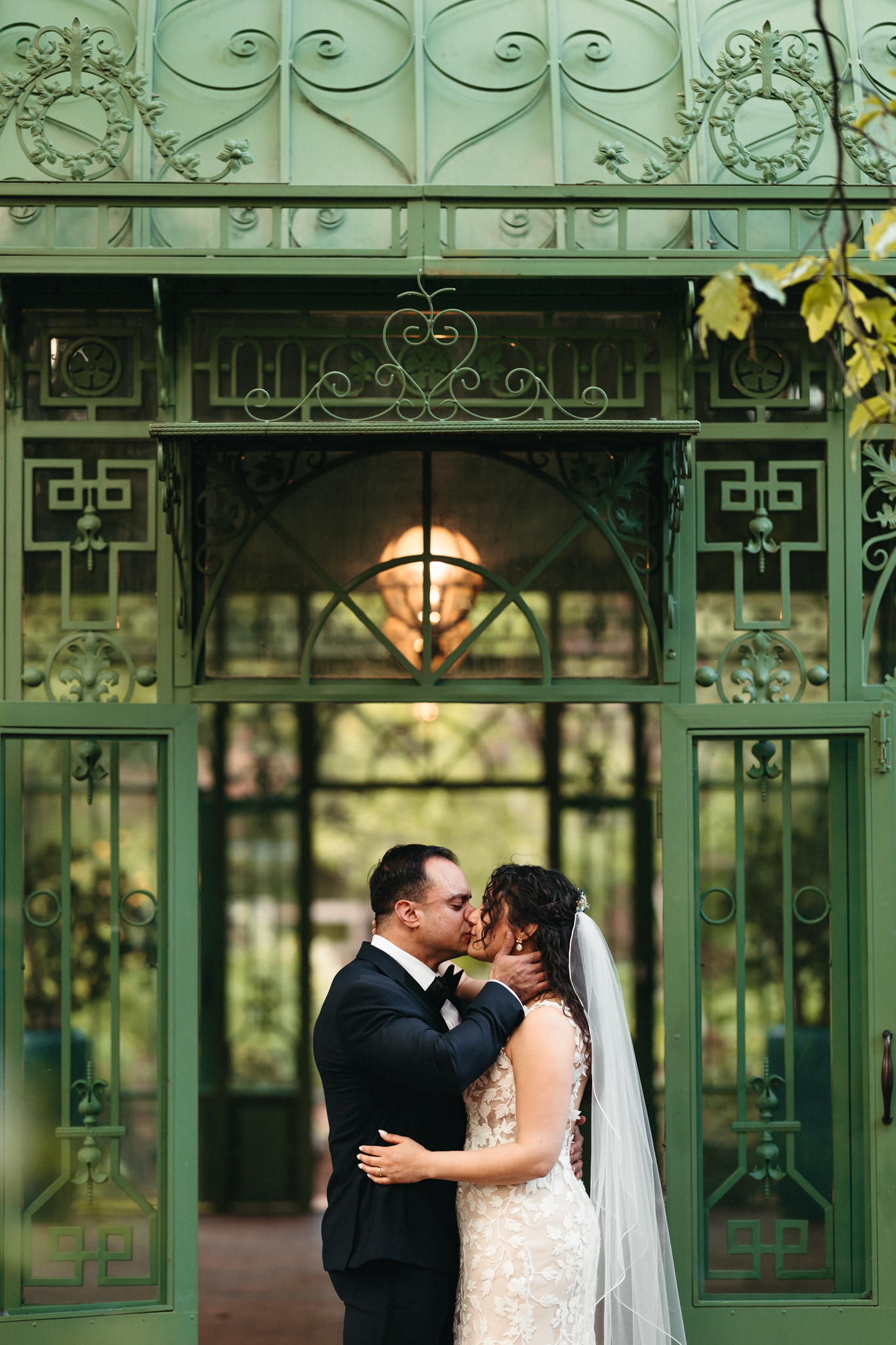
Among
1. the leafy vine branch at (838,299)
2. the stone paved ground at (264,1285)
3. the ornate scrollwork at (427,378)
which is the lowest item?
the stone paved ground at (264,1285)

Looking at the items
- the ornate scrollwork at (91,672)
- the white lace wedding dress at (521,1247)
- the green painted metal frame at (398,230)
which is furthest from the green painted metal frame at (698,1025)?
the ornate scrollwork at (91,672)

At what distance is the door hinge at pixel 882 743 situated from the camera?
14.8ft

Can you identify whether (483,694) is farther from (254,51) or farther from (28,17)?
(28,17)

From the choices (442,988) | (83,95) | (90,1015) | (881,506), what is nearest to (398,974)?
(442,988)

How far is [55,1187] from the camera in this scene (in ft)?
14.3

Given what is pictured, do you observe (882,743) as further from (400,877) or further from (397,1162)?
(397,1162)

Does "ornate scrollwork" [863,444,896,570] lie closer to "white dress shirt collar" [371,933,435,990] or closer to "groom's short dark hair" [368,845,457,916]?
"groom's short dark hair" [368,845,457,916]

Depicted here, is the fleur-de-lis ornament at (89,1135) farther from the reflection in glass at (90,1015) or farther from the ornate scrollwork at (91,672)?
the ornate scrollwork at (91,672)

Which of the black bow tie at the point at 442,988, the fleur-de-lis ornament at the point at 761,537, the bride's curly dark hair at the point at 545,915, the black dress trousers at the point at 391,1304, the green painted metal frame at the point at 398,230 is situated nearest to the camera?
the black dress trousers at the point at 391,1304

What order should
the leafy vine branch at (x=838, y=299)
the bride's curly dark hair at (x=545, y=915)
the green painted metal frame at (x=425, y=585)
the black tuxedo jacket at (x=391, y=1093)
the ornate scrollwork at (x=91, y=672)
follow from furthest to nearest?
the ornate scrollwork at (x=91, y=672) → the green painted metal frame at (x=425, y=585) → the bride's curly dark hair at (x=545, y=915) → the black tuxedo jacket at (x=391, y=1093) → the leafy vine branch at (x=838, y=299)

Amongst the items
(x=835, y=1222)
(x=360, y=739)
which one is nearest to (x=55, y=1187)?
(x=835, y=1222)

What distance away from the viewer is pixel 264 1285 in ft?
20.4

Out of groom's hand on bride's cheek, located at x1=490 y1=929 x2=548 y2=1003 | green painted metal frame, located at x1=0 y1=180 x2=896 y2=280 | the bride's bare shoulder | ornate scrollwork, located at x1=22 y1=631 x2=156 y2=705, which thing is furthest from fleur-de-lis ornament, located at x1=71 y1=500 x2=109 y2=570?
the bride's bare shoulder

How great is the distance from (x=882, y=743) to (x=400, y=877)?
2015 millimetres
